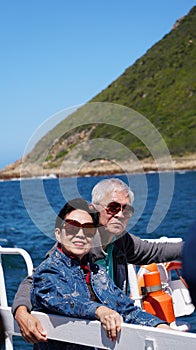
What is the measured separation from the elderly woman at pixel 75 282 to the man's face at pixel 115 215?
248mm

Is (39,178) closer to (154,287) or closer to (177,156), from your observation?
(154,287)

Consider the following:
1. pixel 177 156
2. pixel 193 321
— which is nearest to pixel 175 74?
pixel 177 156

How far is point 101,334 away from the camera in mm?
2629

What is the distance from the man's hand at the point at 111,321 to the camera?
101 inches

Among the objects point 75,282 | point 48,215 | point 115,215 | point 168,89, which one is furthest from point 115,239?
point 168,89

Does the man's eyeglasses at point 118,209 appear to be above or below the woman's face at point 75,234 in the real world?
above

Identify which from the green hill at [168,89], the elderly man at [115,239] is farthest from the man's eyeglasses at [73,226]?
the green hill at [168,89]

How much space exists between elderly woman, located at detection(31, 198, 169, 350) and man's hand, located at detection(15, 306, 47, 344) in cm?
6

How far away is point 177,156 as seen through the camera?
109438 mm

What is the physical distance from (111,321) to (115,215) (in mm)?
771

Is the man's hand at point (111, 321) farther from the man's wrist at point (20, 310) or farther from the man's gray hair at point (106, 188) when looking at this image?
the man's gray hair at point (106, 188)

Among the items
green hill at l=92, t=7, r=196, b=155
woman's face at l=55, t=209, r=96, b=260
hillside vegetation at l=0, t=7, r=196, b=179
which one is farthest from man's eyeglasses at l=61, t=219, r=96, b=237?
green hill at l=92, t=7, r=196, b=155

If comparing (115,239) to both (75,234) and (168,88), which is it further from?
(168,88)

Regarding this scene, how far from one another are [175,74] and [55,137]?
120 metres
